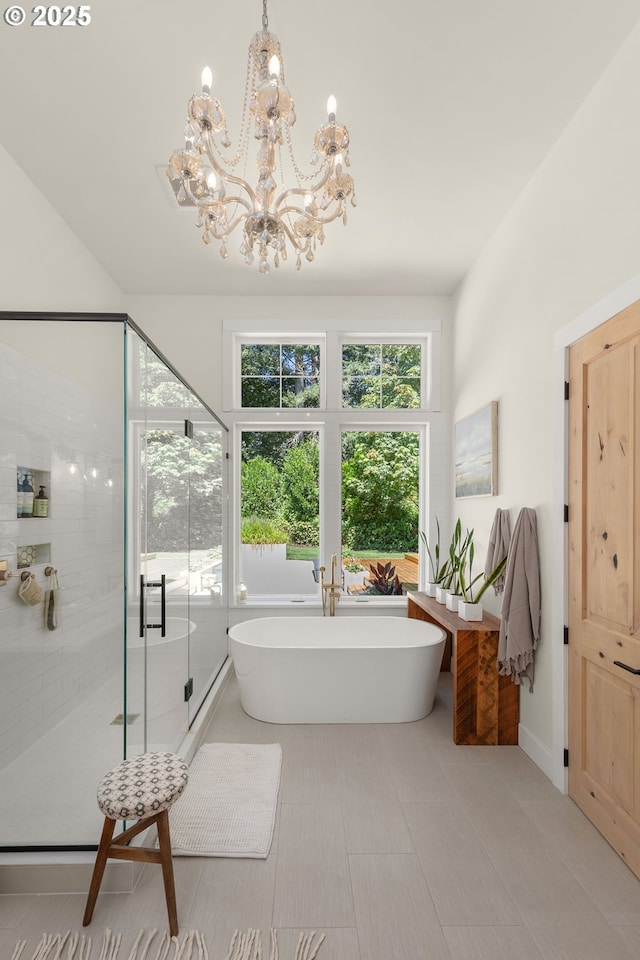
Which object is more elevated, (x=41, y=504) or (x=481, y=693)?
(x=41, y=504)

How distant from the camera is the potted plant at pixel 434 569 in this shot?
4301 millimetres

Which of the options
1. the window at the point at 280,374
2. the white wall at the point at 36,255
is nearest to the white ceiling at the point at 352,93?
the white wall at the point at 36,255

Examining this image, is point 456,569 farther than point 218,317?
No

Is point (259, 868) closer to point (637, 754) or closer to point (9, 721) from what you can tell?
point (9, 721)

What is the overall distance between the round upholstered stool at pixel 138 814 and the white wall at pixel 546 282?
1.83 meters

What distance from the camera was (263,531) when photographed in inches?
190

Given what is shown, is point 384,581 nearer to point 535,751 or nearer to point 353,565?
point 353,565

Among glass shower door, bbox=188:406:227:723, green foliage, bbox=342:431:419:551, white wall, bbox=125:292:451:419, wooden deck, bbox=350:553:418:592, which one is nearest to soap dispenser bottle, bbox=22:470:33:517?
glass shower door, bbox=188:406:227:723

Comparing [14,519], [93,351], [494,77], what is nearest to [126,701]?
[14,519]

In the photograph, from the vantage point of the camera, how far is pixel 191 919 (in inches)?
72.1

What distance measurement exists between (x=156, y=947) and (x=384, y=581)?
3.33 metres

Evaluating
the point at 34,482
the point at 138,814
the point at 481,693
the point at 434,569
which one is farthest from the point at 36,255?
the point at 434,569

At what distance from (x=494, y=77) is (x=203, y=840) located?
10.7 ft

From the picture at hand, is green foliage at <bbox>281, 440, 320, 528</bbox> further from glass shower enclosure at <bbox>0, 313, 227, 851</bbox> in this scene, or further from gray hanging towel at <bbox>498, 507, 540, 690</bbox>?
gray hanging towel at <bbox>498, 507, 540, 690</bbox>
